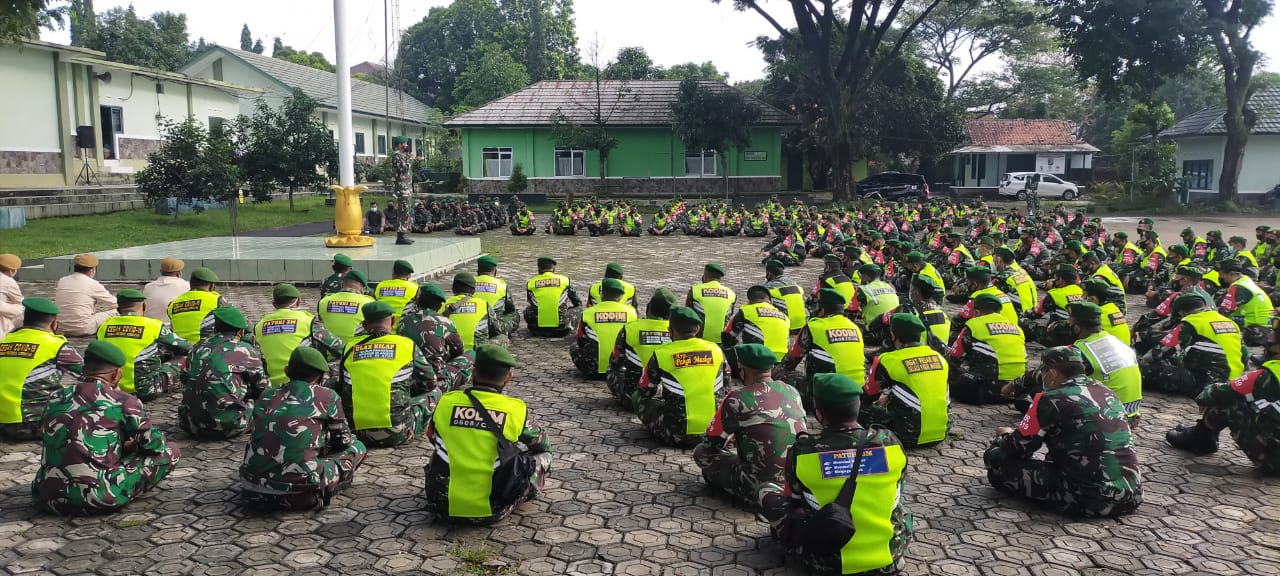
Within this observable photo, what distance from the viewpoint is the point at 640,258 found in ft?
61.4

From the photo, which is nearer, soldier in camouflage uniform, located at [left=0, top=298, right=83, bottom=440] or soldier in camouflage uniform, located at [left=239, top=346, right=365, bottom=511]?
soldier in camouflage uniform, located at [left=239, top=346, right=365, bottom=511]

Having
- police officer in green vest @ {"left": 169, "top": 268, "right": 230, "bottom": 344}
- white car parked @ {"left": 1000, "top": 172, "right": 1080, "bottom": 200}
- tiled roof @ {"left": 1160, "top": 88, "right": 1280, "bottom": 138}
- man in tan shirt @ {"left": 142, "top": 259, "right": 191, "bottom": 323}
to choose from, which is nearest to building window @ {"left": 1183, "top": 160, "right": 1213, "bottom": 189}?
tiled roof @ {"left": 1160, "top": 88, "right": 1280, "bottom": 138}

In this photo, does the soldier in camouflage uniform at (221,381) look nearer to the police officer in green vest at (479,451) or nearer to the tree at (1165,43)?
the police officer in green vest at (479,451)

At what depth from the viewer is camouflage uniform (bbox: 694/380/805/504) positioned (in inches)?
196

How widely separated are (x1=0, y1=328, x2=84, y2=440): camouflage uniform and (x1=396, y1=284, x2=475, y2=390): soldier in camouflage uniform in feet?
7.72

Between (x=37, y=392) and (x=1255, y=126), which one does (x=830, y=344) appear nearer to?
(x=37, y=392)

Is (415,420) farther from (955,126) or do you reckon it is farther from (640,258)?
(955,126)

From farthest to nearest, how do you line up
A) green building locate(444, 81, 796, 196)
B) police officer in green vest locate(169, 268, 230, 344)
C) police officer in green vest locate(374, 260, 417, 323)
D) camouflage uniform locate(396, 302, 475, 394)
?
green building locate(444, 81, 796, 196), police officer in green vest locate(374, 260, 417, 323), police officer in green vest locate(169, 268, 230, 344), camouflage uniform locate(396, 302, 475, 394)

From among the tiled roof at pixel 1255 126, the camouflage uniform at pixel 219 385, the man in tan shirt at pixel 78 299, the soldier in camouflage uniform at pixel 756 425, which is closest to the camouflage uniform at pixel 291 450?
the camouflage uniform at pixel 219 385

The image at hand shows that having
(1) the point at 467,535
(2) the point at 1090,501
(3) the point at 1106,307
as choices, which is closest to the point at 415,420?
(1) the point at 467,535

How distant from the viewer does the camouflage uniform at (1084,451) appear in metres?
4.98

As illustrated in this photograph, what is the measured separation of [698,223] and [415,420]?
1790cm

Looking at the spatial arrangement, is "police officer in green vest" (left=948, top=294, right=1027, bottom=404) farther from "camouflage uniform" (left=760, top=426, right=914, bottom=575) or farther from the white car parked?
the white car parked

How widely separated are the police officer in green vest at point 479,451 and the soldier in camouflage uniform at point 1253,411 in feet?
15.5
